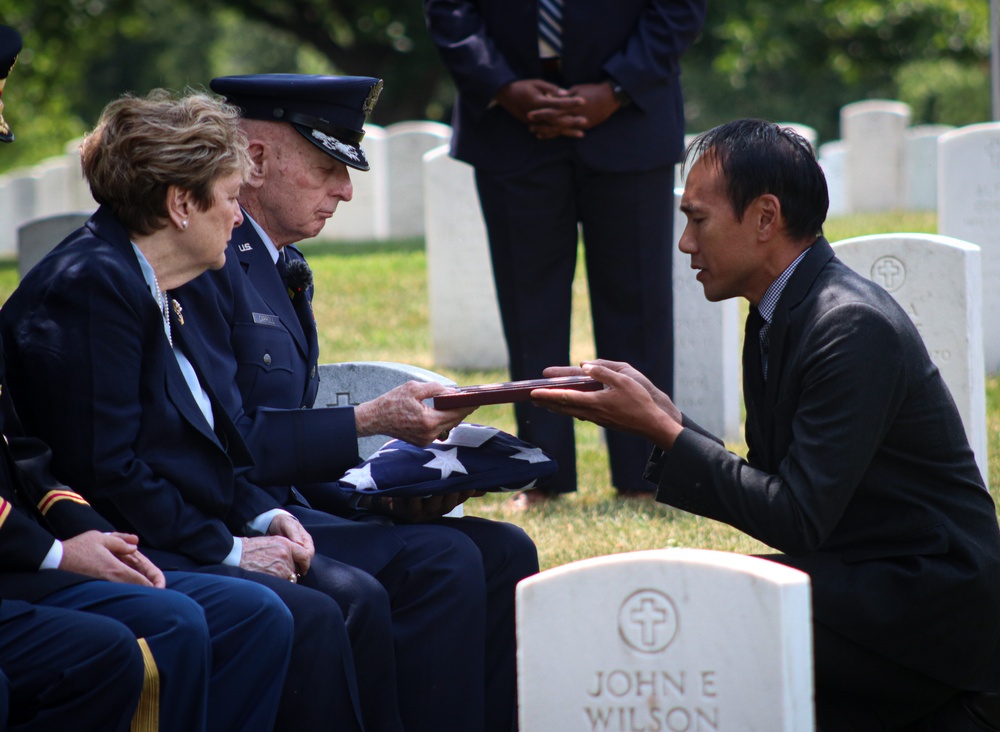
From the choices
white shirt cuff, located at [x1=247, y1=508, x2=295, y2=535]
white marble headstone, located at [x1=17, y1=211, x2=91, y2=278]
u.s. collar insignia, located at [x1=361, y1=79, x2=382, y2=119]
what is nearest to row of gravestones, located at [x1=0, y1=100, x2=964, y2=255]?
white marble headstone, located at [x1=17, y1=211, x2=91, y2=278]

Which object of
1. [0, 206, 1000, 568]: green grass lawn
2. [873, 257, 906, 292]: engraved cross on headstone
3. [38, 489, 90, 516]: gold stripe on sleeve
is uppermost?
[873, 257, 906, 292]: engraved cross on headstone

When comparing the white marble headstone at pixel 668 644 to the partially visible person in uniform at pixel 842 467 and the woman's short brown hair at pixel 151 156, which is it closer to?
the partially visible person in uniform at pixel 842 467

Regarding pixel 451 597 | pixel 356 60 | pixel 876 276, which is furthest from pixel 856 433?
pixel 356 60

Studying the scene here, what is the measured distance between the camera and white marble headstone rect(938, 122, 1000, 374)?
8.23 meters

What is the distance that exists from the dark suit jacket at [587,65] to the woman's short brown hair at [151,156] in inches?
96.1

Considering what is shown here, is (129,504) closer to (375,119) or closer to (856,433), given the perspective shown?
(856,433)

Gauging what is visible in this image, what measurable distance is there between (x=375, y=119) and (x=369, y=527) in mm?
27099

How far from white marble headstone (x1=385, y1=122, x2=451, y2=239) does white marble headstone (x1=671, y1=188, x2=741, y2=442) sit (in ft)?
28.1

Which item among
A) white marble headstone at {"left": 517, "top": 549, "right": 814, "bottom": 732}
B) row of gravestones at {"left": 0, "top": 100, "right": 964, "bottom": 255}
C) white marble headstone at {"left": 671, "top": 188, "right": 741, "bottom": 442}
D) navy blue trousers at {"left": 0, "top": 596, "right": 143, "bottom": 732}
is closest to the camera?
white marble headstone at {"left": 517, "top": 549, "right": 814, "bottom": 732}

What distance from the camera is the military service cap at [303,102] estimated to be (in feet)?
12.2

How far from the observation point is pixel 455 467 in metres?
3.58

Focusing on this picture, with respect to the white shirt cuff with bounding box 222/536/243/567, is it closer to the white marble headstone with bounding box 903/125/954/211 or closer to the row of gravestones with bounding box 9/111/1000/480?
the row of gravestones with bounding box 9/111/1000/480

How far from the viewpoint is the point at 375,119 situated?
29922mm

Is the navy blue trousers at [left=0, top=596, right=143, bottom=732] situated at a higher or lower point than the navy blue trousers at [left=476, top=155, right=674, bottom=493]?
lower
